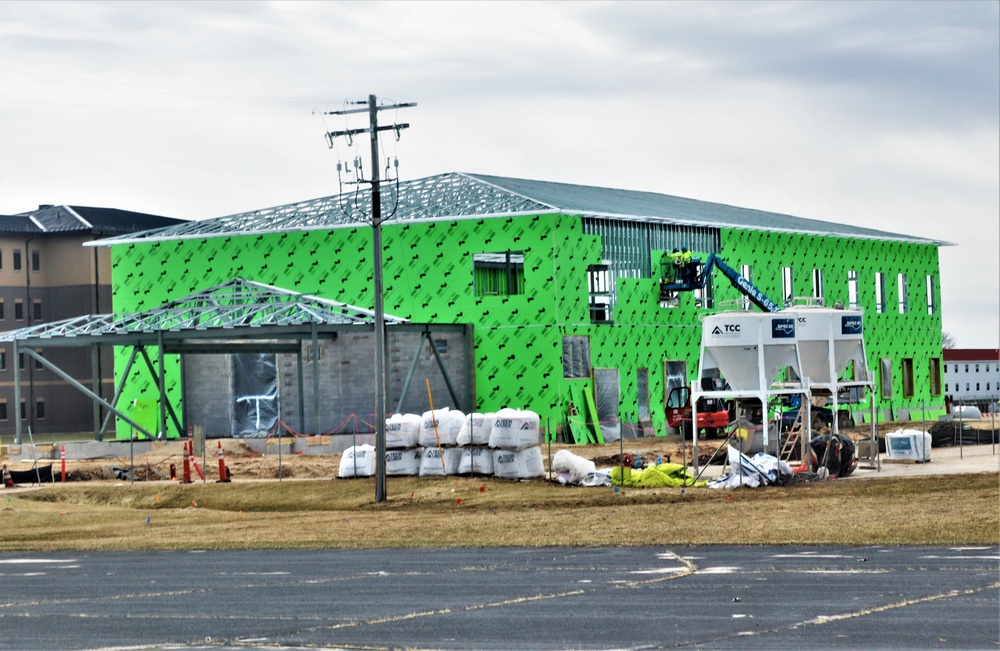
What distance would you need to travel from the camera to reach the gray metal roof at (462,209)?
57156 mm

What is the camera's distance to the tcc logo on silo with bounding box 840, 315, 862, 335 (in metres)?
42.5

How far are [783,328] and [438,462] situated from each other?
956 cm

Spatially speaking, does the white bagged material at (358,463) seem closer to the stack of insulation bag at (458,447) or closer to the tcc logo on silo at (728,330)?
the stack of insulation bag at (458,447)

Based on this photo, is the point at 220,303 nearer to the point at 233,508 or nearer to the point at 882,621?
the point at 233,508

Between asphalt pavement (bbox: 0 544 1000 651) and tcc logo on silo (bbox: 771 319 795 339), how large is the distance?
18516 mm

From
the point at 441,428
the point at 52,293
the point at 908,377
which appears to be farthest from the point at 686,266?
the point at 52,293

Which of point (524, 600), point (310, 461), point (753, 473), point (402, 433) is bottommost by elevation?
point (524, 600)

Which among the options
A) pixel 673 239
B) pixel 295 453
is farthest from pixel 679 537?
pixel 673 239

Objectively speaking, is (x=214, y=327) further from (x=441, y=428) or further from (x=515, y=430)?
(x=515, y=430)

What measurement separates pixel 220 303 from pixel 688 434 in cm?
1830

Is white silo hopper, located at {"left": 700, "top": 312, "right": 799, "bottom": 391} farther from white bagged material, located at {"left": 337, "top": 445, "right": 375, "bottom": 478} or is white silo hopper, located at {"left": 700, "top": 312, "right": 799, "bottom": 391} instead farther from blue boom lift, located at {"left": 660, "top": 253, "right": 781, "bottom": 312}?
blue boom lift, located at {"left": 660, "top": 253, "right": 781, "bottom": 312}

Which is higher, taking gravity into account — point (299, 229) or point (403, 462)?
point (299, 229)

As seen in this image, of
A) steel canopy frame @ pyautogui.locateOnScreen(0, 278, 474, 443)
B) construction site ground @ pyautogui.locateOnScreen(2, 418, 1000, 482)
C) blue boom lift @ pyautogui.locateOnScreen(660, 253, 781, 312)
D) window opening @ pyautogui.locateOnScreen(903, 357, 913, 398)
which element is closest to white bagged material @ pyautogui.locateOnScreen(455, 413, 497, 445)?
construction site ground @ pyautogui.locateOnScreen(2, 418, 1000, 482)

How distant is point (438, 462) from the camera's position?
39.0 metres
